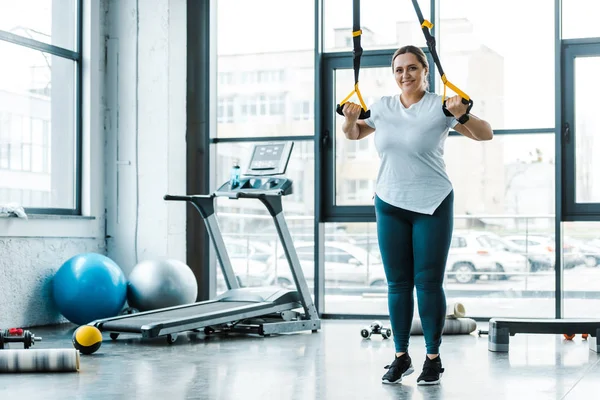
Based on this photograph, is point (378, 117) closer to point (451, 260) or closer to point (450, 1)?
point (450, 1)

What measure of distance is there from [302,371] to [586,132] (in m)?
3.18

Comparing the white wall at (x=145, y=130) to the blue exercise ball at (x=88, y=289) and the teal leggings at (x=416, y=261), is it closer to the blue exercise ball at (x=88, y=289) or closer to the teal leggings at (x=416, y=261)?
the blue exercise ball at (x=88, y=289)

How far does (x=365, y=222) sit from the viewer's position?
6.44 m

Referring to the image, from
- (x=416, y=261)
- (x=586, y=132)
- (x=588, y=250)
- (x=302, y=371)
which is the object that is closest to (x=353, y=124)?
(x=416, y=261)

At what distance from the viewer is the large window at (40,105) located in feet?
19.1

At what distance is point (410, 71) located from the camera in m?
3.38

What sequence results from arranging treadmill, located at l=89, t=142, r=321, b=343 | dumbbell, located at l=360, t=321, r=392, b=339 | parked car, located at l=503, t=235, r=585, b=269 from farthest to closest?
parked car, located at l=503, t=235, r=585, b=269 → treadmill, located at l=89, t=142, r=321, b=343 → dumbbell, located at l=360, t=321, r=392, b=339

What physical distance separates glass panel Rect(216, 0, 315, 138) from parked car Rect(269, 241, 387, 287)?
2.91 ft

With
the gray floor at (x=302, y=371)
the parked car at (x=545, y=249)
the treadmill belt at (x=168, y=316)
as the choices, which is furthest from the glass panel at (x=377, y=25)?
the gray floor at (x=302, y=371)

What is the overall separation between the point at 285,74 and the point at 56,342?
274 centimetres

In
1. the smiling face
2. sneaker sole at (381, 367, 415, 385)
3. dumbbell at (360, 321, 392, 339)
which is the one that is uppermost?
the smiling face

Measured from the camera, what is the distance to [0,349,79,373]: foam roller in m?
3.73

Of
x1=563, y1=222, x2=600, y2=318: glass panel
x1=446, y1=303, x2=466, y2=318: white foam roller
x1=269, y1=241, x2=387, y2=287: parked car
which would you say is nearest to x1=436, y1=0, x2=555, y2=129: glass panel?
x1=563, y1=222, x2=600, y2=318: glass panel

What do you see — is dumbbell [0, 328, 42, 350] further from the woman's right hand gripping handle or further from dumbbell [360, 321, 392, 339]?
the woman's right hand gripping handle
